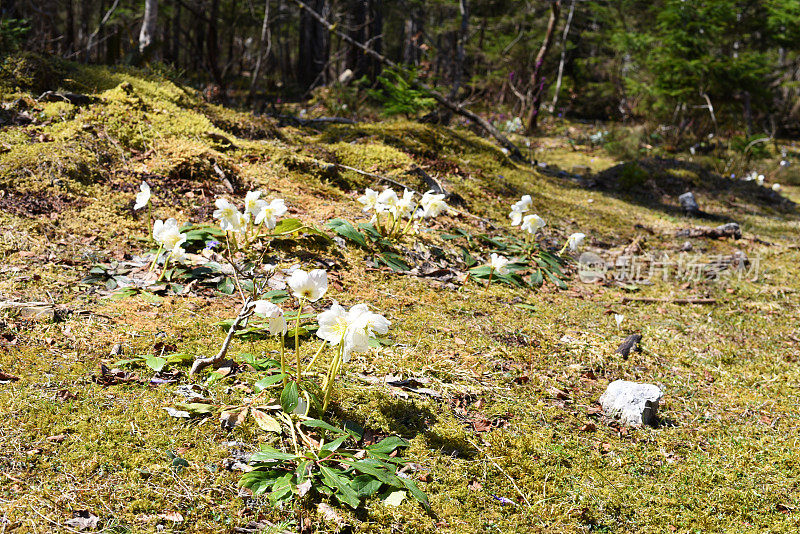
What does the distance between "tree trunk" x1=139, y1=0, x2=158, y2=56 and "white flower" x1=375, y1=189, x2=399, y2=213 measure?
4.31m

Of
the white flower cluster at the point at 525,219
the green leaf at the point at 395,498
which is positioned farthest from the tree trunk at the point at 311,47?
the green leaf at the point at 395,498

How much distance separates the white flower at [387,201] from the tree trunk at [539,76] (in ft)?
29.1

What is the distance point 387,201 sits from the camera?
3.79 meters

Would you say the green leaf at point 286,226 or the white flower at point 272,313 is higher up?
the white flower at point 272,313

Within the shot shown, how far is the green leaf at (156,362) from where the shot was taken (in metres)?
2.25

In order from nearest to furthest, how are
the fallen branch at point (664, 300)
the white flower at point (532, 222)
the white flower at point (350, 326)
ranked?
the white flower at point (350, 326) → the white flower at point (532, 222) → the fallen branch at point (664, 300)

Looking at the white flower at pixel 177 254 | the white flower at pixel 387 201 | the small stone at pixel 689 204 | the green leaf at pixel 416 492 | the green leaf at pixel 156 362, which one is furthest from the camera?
the small stone at pixel 689 204

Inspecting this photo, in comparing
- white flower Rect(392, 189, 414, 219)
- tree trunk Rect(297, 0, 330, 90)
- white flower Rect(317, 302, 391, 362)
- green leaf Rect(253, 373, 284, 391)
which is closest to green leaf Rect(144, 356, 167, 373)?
green leaf Rect(253, 373, 284, 391)

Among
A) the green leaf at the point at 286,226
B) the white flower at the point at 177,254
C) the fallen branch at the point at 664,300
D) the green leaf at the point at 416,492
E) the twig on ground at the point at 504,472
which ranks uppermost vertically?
the green leaf at the point at 286,226

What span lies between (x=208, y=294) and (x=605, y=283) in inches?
134

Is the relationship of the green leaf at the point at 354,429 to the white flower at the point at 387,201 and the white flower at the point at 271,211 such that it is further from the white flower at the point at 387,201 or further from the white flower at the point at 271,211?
the white flower at the point at 387,201

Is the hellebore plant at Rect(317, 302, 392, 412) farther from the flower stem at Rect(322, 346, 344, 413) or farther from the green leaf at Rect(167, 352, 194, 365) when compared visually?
the green leaf at Rect(167, 352, 194, 365)

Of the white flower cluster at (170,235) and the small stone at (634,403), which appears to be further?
the white flower cluster at (170,235)

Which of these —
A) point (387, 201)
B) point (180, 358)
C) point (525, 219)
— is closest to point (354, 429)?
point (180, 358)
